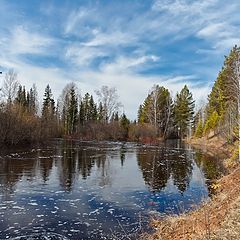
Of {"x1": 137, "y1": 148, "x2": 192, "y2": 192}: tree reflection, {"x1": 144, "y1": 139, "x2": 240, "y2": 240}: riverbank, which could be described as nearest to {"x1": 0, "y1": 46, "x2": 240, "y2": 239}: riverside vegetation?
{"x1": 137, "y1": 148, "x2": 192, "y2": 192}: tree reflection

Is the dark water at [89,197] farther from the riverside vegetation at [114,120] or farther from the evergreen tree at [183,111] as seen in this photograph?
the evergreen tree at [183,111]

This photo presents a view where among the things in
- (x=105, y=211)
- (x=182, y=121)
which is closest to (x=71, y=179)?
(x=105, y=211)

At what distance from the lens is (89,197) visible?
1385cm

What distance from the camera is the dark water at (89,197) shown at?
9859 mm

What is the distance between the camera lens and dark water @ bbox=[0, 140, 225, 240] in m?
9.86

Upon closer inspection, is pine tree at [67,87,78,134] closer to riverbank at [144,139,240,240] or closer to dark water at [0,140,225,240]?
dark water at [0,140,225,240]

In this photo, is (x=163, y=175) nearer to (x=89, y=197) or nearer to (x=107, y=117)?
(x=89, y=197)

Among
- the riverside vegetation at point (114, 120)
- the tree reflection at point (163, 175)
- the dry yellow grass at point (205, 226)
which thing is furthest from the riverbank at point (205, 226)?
the riverside vegetation at point (114, 120)

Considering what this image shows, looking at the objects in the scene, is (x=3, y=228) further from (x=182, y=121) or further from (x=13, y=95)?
(x=182, y=121)

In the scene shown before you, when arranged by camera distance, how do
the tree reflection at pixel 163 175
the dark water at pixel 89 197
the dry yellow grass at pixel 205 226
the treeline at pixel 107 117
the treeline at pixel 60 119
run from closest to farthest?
the dry yellow grass at pixel 205 226, the dark water at pixel 89 197, the tree reflection at pixel 163 175, the treeline at pixel 60 119, the treeline at pixel 107 117

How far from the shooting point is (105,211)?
1180 cm

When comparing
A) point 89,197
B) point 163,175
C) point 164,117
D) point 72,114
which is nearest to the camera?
point 89,197

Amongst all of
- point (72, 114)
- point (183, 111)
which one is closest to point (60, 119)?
point (72, 114)

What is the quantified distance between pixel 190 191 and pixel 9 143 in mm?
27420
